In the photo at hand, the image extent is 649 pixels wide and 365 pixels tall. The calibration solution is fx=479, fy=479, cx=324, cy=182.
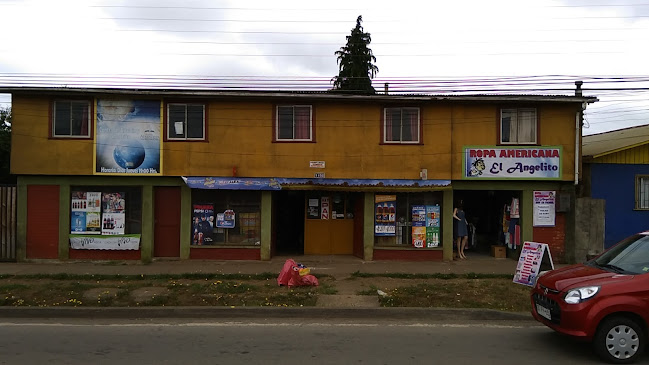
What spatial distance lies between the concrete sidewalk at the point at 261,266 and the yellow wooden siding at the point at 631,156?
407cm

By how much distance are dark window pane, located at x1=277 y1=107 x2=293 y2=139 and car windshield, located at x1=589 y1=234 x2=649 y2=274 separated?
891 centimetres

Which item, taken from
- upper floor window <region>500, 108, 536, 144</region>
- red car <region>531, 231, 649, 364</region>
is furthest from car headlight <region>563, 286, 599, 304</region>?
upper floor window <region>500, 108, 536, 144</region>

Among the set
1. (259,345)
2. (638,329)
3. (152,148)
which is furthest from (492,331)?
(152,148)

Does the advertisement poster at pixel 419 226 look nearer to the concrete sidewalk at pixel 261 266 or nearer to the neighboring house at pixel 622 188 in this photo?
the concrete sidewalk at pixel 261 266

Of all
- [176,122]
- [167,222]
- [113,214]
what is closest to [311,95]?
[176,122]

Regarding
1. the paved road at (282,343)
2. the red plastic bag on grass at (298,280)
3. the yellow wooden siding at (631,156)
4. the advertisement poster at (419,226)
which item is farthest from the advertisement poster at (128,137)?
the yellow wooden siding at (631,156)

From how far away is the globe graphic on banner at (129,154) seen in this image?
13.5 meters

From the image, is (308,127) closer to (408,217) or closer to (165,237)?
(408,217)

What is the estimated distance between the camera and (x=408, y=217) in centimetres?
1403

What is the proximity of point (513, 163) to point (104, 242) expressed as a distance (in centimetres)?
1178

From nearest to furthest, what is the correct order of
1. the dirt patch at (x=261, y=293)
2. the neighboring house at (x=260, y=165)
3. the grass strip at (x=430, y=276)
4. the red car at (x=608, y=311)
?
1. the red car at (x=608, y=311)
2. the dirt patch at (x=261, y=293)
3. the grass strip at (x=430, y=276)
4. the neighboring house at (x=260, y=165)

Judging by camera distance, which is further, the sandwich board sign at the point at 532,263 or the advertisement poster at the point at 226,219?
the advertisement poster at the point at 226,219

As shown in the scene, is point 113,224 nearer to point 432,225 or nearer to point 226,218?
point 226,218

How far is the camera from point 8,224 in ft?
43.6
